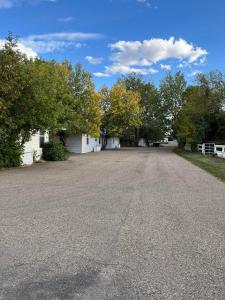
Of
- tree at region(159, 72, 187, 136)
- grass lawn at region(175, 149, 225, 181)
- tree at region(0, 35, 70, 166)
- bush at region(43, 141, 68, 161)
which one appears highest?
tree at region(159, 72, 187, 136)

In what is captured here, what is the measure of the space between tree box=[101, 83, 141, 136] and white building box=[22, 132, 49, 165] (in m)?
22.3

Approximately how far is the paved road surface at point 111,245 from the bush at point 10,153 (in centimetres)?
764

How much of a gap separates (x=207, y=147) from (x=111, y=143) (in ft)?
80.9

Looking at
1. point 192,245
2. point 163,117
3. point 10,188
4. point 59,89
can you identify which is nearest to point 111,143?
point 163,117

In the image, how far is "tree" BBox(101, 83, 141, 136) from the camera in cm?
4791

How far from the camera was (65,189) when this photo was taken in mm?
11078

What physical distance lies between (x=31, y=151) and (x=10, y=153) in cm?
417

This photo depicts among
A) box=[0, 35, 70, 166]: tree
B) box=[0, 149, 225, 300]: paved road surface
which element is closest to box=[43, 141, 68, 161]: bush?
A: box=[0, 35, 70, 166]: tree

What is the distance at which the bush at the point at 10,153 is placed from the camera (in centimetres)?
1780

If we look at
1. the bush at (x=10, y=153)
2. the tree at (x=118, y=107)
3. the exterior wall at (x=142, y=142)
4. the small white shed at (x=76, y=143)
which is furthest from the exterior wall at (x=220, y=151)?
the exterior wall at (x=142, y=142)

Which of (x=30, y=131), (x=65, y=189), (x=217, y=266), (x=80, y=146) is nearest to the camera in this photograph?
(x=217, y=266)

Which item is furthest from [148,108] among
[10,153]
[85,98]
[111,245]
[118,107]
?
[111,245]

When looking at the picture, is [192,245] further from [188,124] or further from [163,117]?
[163,117]

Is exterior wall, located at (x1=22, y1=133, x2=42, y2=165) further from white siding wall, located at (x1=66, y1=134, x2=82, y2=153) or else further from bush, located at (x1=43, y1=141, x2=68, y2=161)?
white siding wall, located at (x1=66, y1=134, x2=82, y2=153)
